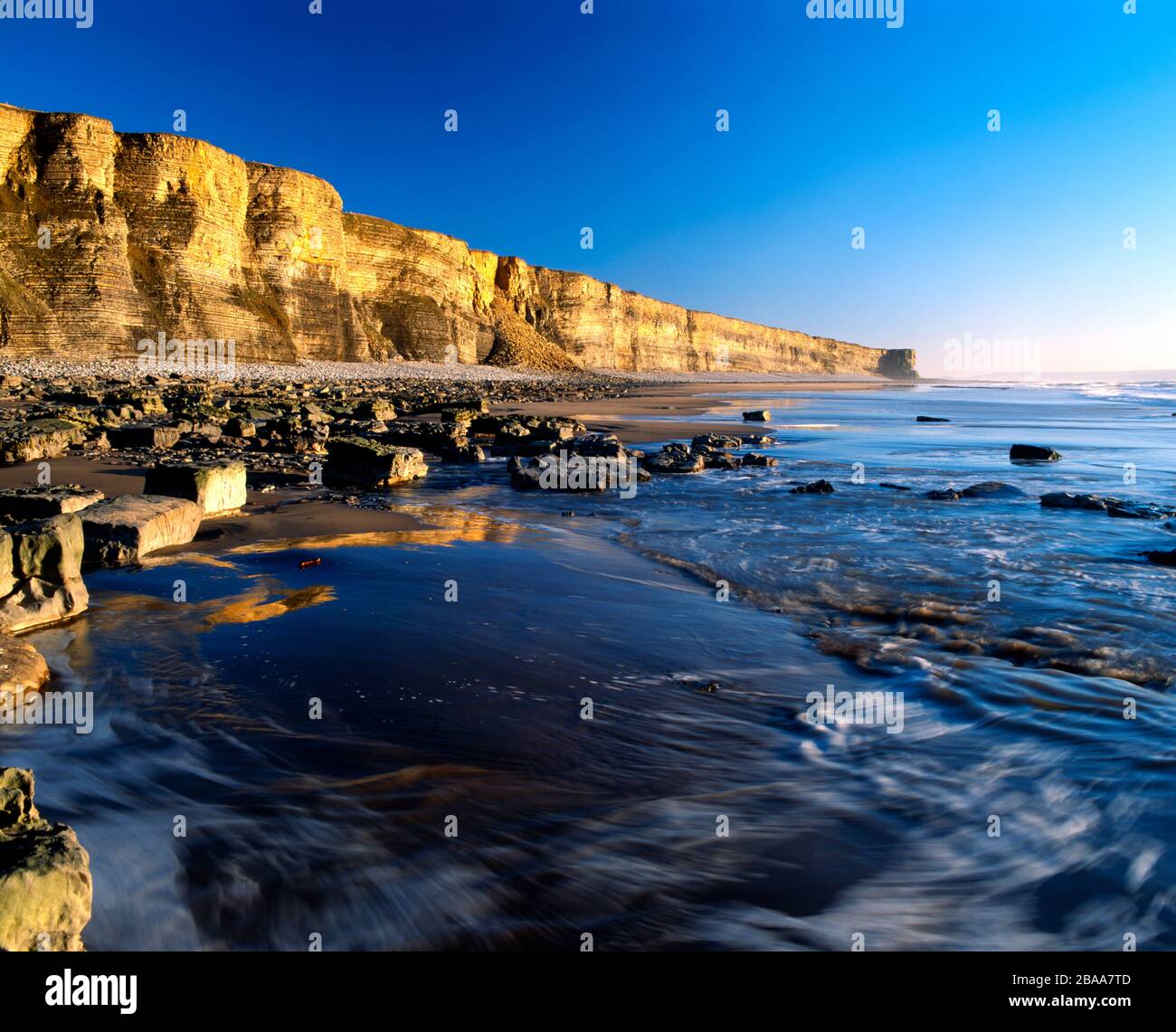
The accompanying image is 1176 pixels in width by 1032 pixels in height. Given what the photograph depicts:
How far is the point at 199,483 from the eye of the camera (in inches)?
265

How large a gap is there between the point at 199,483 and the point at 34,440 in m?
4.64

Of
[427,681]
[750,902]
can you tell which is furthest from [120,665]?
[750,902]

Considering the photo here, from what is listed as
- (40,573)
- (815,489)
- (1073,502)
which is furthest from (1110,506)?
(40,573)

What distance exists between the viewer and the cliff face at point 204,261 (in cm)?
3903

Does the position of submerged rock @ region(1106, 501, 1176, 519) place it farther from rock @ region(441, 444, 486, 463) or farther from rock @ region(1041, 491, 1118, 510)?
rock @ region(441, 444, 486, 463)

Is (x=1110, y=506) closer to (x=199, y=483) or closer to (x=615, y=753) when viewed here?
(x=615, y=753)

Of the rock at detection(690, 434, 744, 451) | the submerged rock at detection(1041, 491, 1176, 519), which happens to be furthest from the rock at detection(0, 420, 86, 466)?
the submerged rock at detection(1041, 491, 1176, 519)

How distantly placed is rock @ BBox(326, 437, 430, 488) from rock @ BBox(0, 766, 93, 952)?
7725 mm

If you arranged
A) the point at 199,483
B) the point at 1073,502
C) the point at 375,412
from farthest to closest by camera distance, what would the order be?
the point at 375,412 < the point at 1073,502 < the point at 199,483

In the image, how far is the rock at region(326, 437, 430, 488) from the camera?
9.45m

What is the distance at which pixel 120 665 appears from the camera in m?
3.55

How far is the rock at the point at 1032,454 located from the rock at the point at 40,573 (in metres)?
15.9

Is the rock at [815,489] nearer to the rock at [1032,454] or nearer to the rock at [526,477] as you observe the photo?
the rock at [526,477]
